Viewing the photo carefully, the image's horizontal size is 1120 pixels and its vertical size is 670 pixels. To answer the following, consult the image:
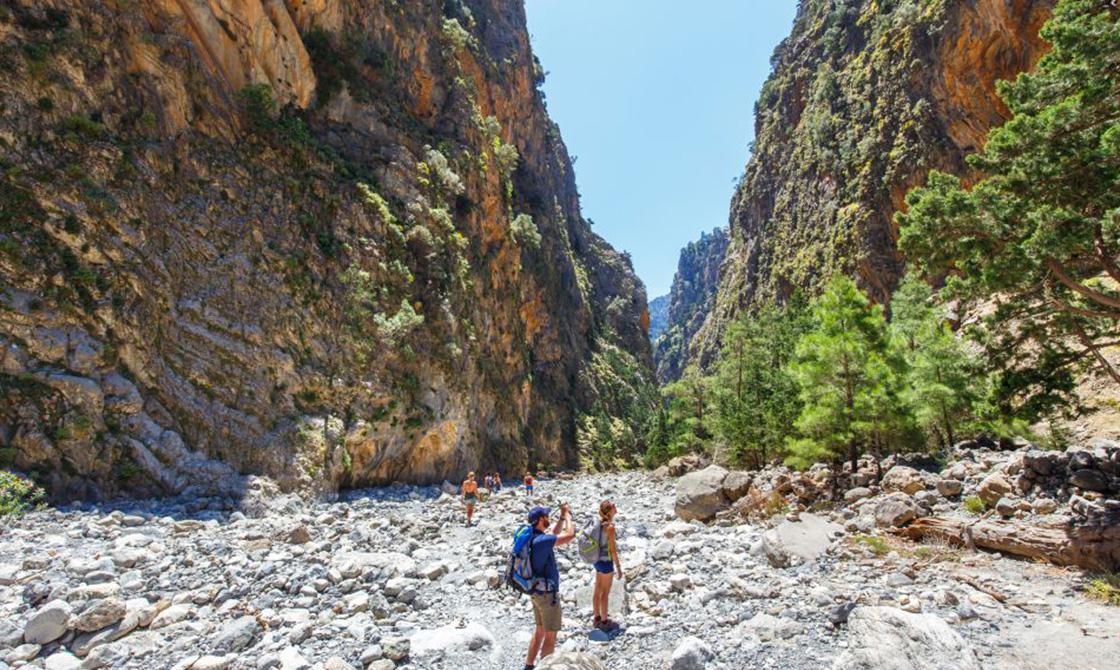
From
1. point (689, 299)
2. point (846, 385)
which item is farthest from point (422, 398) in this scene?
point (689, 299)

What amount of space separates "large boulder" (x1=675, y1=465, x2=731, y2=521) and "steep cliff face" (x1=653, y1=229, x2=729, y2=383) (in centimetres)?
10568

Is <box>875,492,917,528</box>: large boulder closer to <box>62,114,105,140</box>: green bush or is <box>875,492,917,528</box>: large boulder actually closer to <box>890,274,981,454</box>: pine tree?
<box>890,274,981,454</box>: pine tree

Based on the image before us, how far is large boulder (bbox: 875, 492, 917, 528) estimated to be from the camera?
1040 centimetres

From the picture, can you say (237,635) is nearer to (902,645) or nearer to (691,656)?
(691,656)

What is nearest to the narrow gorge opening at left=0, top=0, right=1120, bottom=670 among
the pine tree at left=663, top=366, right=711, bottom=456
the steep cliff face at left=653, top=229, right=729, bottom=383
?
the pine tree at left=663, top=366, right=711, bottom=456

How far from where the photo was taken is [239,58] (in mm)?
23797

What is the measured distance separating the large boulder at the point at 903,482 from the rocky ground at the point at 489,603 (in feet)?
5.06

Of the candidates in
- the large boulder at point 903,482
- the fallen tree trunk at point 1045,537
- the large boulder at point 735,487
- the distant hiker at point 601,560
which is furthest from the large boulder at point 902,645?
the large boulder at point 735,487

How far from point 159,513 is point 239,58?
67.4ft

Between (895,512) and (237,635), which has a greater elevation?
(895,512)

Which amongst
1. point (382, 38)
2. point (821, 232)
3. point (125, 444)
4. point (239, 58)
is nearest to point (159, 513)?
point (125, 444)

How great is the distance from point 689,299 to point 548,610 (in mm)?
179338

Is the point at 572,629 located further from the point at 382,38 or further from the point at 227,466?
the point at 382,38

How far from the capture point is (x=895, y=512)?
10.6m
